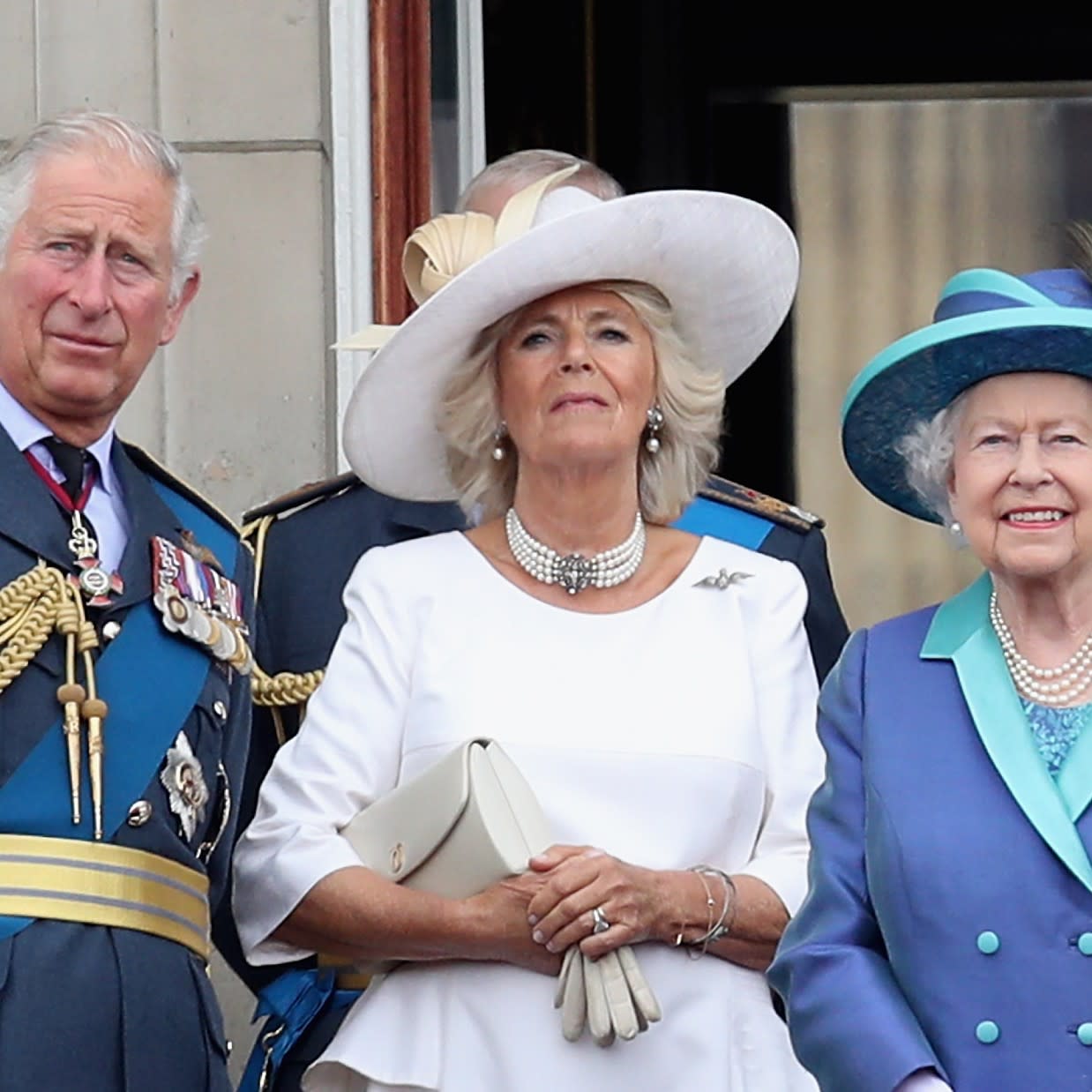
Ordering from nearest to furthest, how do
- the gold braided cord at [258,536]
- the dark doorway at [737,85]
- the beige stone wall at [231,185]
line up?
the gold braided cord at [258,536], the beige stone wall at [231,185], the dark doorway at [737,85]

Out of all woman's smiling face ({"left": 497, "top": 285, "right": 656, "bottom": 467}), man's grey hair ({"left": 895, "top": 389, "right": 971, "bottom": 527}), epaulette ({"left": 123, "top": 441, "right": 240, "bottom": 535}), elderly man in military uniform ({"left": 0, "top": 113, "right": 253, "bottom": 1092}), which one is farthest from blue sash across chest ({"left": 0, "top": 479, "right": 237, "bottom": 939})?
man's grey hair ({"left": 895, "top": 389, "right": 971, "bottom": 527})

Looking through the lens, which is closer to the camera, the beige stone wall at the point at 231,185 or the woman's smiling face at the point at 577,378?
the woman's smiling face at the point at 577,378

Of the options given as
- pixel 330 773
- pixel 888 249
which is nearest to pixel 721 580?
pixel 330 773

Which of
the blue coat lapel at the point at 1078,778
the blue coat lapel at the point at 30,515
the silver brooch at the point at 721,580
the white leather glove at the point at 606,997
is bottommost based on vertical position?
the white leather glove at the point at 606,997

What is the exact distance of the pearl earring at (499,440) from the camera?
409 cm

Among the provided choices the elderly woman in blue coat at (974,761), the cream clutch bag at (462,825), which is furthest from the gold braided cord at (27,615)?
the elderly woman in blue coat at (974,761)

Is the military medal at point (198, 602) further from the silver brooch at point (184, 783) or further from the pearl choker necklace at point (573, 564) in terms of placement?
the pearl choker necklace at point (573, 564)

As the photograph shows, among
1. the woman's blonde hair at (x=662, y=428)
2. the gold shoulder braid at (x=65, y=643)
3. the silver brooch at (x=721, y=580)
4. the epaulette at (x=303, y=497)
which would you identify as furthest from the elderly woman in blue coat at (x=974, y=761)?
the epaulette at (x=303, y=497)

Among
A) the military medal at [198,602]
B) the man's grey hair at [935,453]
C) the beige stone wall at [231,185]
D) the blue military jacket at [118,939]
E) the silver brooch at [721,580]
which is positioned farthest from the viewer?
the beige stone wall at [231,185]

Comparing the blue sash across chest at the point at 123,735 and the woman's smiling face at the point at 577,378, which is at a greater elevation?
the woman's smiling face at the point at 577,378

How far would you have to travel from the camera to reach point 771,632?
399 cm

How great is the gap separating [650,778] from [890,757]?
50 centimetres

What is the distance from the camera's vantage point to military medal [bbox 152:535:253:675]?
3895mm

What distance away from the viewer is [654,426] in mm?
4109
